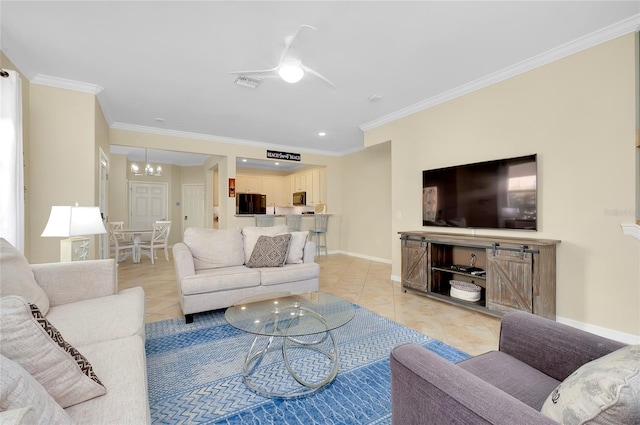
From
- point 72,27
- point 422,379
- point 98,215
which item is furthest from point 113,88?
point 422,379

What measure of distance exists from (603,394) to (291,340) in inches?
80.0

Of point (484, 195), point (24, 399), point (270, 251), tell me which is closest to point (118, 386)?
point (24, 399)

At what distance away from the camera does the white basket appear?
10.2ft

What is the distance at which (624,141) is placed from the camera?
2.38m

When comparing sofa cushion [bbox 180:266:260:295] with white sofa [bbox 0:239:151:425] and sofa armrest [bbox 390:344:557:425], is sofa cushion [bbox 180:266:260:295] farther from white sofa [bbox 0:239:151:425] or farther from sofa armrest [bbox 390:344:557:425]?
sofa armrest [bbox 390:344:557:425]

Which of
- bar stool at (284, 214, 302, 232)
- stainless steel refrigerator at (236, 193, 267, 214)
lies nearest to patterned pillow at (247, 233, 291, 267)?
bar stool at (284, 214, 302, 232)

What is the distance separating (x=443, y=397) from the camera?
0.85 meters

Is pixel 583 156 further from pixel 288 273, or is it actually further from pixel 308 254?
pixel 288 273

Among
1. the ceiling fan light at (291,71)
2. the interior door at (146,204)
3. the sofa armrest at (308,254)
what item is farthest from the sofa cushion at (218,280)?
the interior door at (146,204)

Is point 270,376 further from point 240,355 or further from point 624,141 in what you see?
point 624,141

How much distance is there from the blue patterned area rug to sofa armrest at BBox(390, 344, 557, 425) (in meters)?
0.69

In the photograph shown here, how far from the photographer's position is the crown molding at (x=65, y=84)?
327 cm

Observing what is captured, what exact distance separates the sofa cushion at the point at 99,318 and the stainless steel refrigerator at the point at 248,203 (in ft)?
16.5

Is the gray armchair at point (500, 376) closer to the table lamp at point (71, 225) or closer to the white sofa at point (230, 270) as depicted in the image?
the white sofa at point (230, 270)
